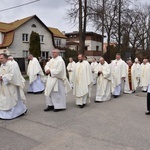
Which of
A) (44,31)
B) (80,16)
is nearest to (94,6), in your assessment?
(80,16)

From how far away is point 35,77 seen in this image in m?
11.9

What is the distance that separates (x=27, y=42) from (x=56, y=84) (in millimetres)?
29173

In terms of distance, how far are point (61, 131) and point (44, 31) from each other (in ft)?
112

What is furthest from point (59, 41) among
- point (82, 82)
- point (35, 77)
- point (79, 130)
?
point (79, 130)

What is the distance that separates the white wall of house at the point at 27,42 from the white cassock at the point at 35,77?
2210 centimetres

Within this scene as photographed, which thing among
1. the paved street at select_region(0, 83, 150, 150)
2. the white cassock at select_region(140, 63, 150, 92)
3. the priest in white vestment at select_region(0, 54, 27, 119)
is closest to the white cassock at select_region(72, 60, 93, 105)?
the paved street at select_region(0, 83, 150, 150)

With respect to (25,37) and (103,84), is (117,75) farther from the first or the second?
(25,37)

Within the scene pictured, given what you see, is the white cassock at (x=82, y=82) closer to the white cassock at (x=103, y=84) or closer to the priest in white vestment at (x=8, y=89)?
the white cassock at (x=103, y=84)

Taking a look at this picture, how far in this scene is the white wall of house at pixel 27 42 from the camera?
33750 mm

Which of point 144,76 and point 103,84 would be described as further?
point 144,76

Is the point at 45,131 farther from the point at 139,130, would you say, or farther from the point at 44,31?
the point at 44,31

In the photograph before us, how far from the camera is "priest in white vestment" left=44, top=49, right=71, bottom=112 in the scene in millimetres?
7637

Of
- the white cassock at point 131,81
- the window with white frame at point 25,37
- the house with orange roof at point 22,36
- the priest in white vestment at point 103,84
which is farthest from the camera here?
the window with white frame at point 25,37

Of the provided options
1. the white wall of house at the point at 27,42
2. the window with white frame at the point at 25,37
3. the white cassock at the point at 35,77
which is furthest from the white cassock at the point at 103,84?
the window with white frame at the point at 25,37
